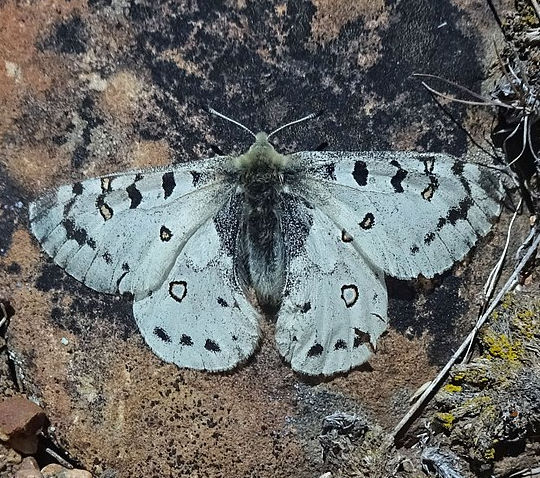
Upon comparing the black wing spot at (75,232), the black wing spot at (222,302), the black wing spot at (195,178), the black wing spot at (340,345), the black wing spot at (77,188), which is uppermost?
the black wing spot at (195,178)

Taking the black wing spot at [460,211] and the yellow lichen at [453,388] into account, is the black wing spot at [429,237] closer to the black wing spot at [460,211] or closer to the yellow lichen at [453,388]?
the black wing spot at [460,211]

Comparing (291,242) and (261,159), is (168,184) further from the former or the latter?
(291,242)

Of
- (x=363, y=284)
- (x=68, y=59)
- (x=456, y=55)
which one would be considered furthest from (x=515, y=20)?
(x=68, y=59)

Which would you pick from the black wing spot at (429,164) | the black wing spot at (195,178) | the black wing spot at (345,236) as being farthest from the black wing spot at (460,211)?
the black wing spot at (195,178)

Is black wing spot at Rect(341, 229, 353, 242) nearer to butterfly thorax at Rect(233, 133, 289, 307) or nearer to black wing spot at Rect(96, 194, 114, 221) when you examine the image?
butterfly thorax at Rect(233, 133, 289, 307)

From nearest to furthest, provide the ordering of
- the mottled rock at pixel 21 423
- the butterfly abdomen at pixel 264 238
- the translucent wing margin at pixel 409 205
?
the translucent wing margin at pixel 409 205, the butterfly abdomen at pixel 264 238, the mottled rock at pixel 21 423

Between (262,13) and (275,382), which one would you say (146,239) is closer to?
(275,382)
